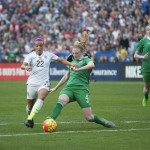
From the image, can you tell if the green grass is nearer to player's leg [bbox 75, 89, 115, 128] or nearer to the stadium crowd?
player's leg [bbox 75, 89, 115, 128]

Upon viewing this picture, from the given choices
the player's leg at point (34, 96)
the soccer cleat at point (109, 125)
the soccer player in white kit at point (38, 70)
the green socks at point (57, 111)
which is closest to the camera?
the green socks at point (57, 111)

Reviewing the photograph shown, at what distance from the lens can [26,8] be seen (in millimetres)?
38438

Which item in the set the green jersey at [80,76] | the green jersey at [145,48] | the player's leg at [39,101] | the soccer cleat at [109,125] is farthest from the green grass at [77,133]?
the green jersey at [145,48]

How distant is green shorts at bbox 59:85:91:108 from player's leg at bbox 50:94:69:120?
0.36 feet

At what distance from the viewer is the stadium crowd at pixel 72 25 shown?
111 ft

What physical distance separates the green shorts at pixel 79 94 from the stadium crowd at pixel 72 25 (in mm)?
22521

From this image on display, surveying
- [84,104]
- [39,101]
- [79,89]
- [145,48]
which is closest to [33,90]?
[39,101]

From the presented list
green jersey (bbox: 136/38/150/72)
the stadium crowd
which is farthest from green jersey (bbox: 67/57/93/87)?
the stadium crowd

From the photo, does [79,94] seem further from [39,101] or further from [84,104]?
[39,101]

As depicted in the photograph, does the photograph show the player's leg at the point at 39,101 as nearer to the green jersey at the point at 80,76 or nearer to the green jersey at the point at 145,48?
the green jersey at the point at 80,76

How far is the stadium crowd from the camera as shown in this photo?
33.9 m

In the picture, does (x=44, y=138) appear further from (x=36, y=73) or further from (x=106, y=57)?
(x=106, y=57)

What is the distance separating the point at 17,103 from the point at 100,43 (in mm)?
17852

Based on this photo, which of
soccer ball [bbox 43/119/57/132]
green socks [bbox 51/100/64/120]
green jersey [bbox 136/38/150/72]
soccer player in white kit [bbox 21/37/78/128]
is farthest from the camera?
green jersey [bbox 136/38/150/72]
